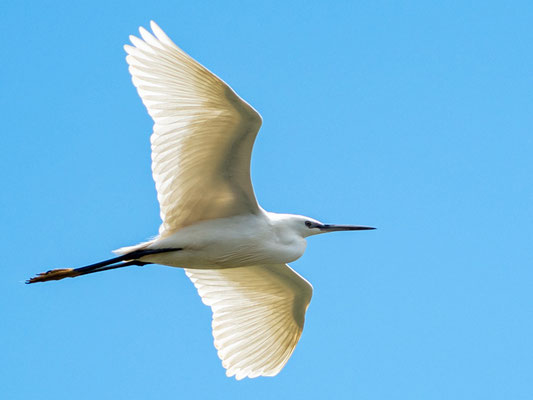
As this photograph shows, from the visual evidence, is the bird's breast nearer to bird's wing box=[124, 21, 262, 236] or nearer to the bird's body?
the bird's body

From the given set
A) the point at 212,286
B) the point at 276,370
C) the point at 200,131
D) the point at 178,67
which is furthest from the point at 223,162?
the point at 276,370

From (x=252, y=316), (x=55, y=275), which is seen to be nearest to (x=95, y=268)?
(x=55, y=275)

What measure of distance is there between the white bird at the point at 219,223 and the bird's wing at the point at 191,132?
1cm

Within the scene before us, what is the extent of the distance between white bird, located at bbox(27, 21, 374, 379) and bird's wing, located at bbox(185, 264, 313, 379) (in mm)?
13

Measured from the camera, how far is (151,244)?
1027 cm

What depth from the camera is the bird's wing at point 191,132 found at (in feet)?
30.4

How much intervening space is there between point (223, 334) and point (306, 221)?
202 centimetres

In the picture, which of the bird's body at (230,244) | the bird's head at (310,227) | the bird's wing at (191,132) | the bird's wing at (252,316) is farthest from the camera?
the bird's wing at (252,316)

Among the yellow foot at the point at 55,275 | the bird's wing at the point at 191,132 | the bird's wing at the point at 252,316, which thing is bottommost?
the bird's wing at the point at 252,316

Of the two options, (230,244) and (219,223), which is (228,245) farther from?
(219,223)

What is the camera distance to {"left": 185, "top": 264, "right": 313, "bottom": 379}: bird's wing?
38.3ft

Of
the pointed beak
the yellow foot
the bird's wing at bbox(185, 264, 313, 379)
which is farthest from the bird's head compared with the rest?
the yellow foot

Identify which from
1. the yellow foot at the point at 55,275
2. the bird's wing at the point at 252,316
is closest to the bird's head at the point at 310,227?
the bird's wing at the point at 252,316

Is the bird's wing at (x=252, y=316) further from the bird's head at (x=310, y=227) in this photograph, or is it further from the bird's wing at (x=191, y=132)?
the bird's wing at (x=191, y=132)
